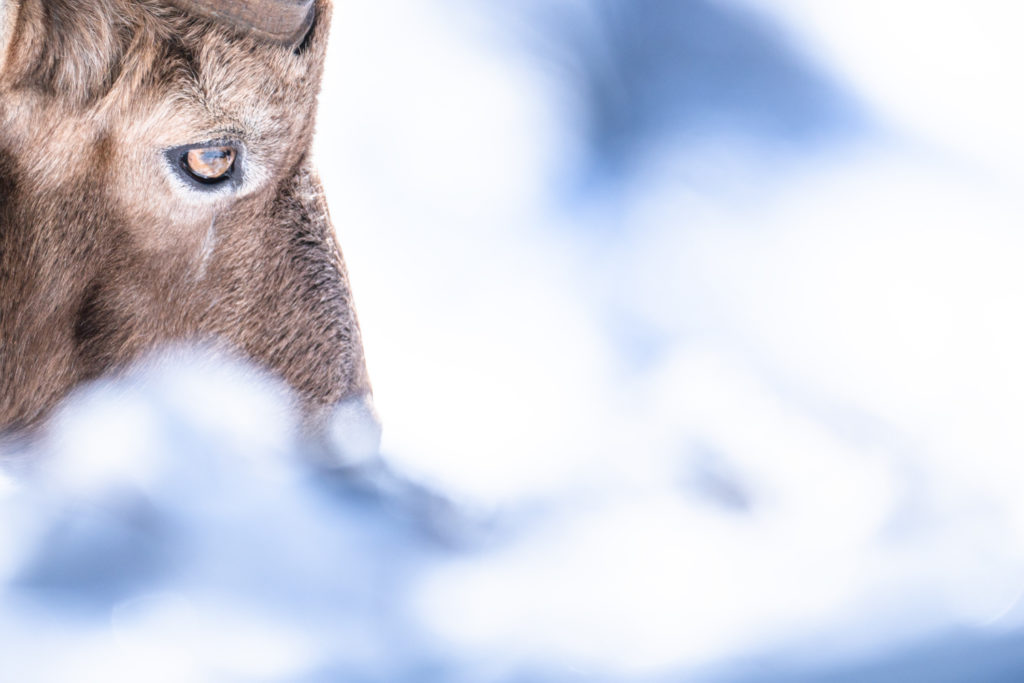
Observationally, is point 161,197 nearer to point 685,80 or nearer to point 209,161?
point 209,161

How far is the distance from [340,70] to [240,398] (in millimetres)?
2330

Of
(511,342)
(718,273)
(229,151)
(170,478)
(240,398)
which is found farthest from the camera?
(718,273)

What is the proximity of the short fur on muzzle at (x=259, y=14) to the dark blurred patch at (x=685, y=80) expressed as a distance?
2.77m

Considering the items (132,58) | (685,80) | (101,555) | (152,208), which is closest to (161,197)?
(152,208)

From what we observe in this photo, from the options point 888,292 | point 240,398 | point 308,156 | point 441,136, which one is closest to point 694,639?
point 240,398

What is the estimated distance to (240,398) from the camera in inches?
108

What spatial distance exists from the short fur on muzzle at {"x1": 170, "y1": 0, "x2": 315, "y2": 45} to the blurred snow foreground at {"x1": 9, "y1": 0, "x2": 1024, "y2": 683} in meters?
0.82

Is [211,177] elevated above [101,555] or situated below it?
above

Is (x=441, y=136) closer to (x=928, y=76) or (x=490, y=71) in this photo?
(x=490, y=71)

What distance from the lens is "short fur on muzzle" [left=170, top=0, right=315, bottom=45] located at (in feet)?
7.14

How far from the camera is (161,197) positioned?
2.30 m

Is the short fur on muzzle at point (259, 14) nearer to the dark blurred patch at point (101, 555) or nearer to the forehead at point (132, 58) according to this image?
the forehead at point (132, 58)

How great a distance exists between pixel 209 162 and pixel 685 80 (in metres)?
3.24

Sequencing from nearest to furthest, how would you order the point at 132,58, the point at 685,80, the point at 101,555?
the point at 132,58, the point at 101,555, the point at 685,80
